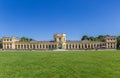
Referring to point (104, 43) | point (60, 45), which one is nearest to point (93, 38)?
point (104, 43)

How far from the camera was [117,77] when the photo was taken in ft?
35.3

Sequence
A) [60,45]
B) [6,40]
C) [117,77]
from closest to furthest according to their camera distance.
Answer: [117,77], [60,45], [6,40]

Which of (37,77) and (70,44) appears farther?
(70,44)

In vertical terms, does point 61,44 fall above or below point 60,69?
below

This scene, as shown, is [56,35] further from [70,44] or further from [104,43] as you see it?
[104,43]

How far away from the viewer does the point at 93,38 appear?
14300 centimetres

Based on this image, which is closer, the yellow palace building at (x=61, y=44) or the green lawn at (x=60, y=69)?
the green lawn at (x=60, y=69)

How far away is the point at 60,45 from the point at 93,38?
30912 millimetres

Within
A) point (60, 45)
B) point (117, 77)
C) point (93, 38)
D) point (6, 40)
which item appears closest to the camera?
point (117, 77)

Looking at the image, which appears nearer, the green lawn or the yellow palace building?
the green lawn

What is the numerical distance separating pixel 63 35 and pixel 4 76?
111 meters

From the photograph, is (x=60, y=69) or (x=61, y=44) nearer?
(x=60, y=69)

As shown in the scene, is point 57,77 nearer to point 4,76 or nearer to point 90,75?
point 90,75

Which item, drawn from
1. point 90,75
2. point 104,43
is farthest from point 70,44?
point 90,75
